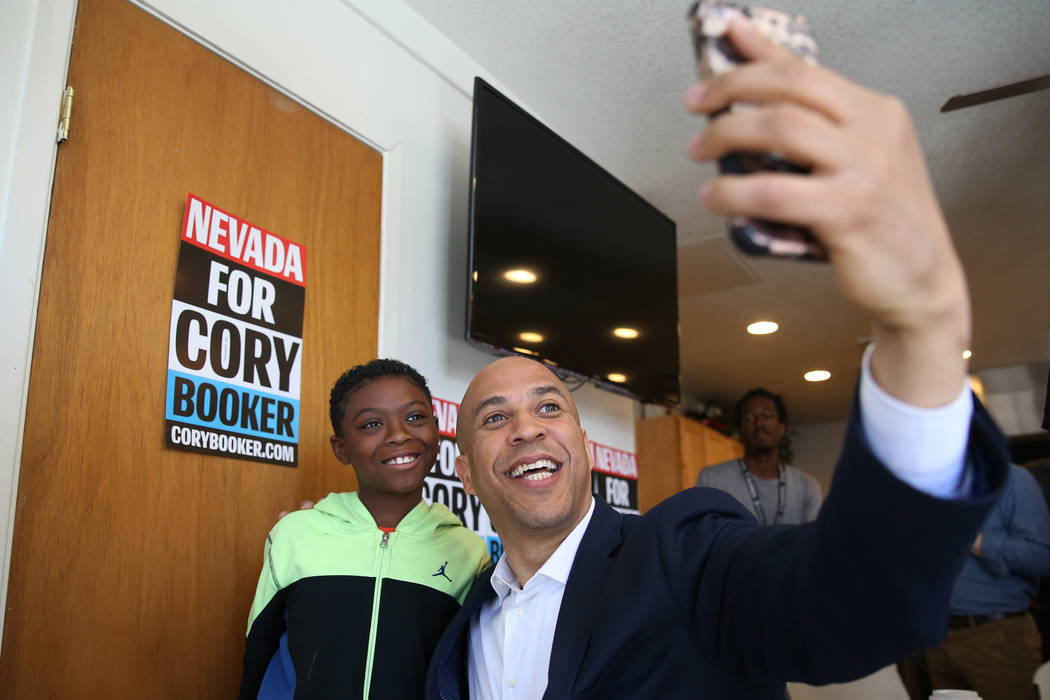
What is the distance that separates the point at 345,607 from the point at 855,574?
116cm

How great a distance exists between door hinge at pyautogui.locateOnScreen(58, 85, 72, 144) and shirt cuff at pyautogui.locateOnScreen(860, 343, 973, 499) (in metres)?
1.59

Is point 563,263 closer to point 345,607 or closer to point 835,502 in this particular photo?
point 345,607

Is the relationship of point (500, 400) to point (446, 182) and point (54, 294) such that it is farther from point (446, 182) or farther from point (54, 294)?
point (446, 182)

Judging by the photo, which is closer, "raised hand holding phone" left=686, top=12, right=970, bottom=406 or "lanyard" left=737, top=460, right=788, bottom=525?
"raised hand holding phone" left=686, top=12, right=970, bottom=406

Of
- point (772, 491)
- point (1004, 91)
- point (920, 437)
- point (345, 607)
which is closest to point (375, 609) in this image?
point (345, 607)

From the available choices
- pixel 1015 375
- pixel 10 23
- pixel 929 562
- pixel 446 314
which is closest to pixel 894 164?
pixel 929 562

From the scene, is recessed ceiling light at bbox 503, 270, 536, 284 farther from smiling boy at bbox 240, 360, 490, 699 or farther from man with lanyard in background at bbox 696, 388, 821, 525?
man with lanyard in background at bbox 696, 388, 821, 525

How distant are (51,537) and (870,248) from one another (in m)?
1.52

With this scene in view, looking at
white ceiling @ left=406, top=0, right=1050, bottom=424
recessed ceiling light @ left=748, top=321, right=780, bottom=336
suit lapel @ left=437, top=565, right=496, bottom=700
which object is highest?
white ceiling @ left=406, top=0, right=1050, bottom=424

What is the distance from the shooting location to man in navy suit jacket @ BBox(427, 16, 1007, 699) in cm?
47

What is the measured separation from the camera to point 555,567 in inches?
54.7

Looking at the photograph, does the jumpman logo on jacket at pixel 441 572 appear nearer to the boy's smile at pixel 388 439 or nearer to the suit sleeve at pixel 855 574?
the boy's smile at pixel 388 439

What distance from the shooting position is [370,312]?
2352 mm

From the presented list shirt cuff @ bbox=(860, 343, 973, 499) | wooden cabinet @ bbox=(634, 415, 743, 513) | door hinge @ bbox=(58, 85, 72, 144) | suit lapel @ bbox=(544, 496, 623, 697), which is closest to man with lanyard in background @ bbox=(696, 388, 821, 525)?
wooden cabinet @ bbox=(634, 415, 743, 513)
